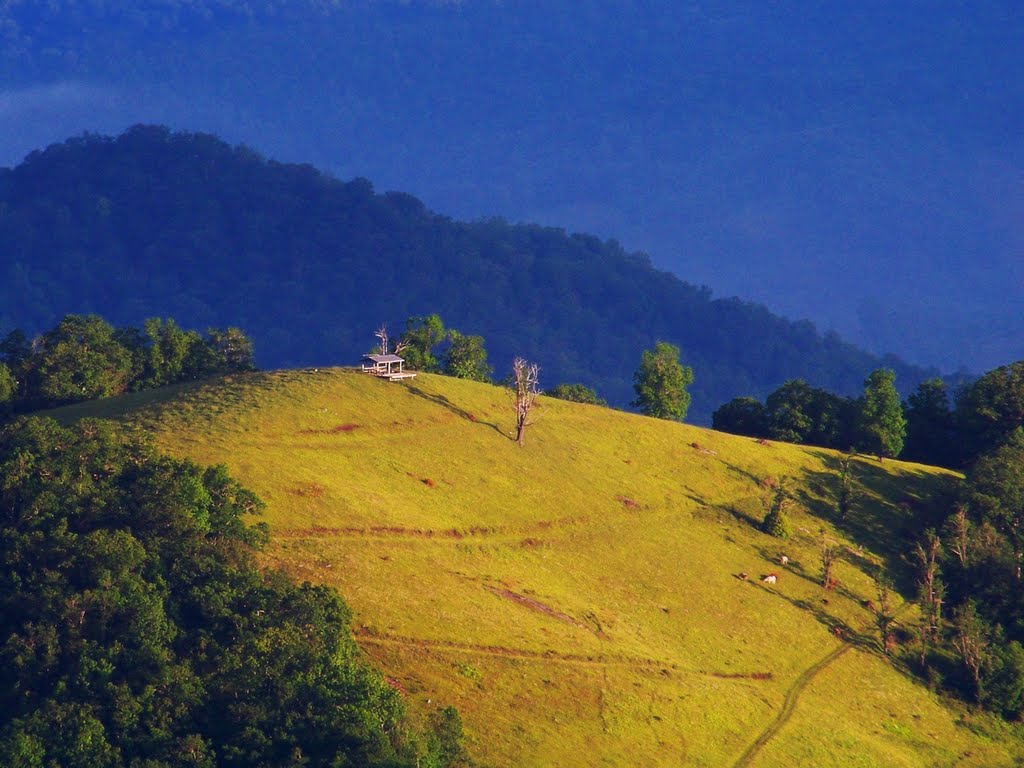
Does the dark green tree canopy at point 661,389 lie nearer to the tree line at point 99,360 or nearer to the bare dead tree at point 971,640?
the tree line at point 99,360

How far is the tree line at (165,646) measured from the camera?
60.0 m

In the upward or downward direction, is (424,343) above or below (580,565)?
above

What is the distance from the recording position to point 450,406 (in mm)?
110688

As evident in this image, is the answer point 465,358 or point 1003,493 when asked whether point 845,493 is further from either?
point 465,358

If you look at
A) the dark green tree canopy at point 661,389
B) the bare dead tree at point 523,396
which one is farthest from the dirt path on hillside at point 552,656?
the dark green tree canopy at point 661,389

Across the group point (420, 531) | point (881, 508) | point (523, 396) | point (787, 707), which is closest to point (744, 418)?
point (881, 508)

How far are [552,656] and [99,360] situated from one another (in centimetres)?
5813

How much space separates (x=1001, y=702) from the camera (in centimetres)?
8906

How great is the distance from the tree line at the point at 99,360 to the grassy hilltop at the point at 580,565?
8.22 meters

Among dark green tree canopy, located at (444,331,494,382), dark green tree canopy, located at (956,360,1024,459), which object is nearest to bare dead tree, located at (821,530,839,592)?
dark green tree canopy, located at (956,360,1024,459)

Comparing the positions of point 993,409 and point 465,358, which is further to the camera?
point 465,358

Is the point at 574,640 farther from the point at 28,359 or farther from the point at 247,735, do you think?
the point at 28,359

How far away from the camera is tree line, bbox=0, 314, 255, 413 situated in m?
111

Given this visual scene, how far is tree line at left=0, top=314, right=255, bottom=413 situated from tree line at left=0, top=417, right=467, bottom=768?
35.6 metres
